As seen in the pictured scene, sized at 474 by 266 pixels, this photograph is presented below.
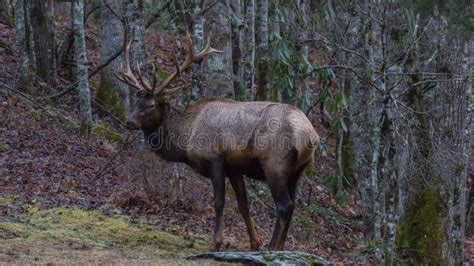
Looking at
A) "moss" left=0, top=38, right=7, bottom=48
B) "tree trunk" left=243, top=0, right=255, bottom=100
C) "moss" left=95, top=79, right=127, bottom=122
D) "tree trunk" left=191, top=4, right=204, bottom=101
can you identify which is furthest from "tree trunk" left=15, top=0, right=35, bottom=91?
"tree trunk" left=191, top=4, right=204, bottom=101

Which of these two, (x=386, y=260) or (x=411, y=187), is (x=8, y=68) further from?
(x=386, y=260)

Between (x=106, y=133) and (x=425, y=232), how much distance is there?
6746mm

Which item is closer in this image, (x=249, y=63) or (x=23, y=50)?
(x=249, y=63)

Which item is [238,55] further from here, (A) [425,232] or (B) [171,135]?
(B) [171,135]

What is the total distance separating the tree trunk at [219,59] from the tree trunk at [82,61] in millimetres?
2754

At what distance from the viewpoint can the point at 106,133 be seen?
51.9 ft

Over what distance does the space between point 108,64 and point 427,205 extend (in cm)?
793

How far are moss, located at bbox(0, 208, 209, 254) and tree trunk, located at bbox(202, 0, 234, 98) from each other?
117 inches

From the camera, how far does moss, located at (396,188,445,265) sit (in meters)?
13.0

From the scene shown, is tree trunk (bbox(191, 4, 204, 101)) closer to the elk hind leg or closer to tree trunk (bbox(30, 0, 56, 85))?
the elk hind leg

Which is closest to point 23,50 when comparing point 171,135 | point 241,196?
point 171,135

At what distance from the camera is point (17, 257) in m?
7.84

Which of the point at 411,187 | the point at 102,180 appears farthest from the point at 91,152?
the point at 411,187

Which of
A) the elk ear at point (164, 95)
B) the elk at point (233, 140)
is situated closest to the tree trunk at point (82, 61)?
the elk at point (233, 140)
